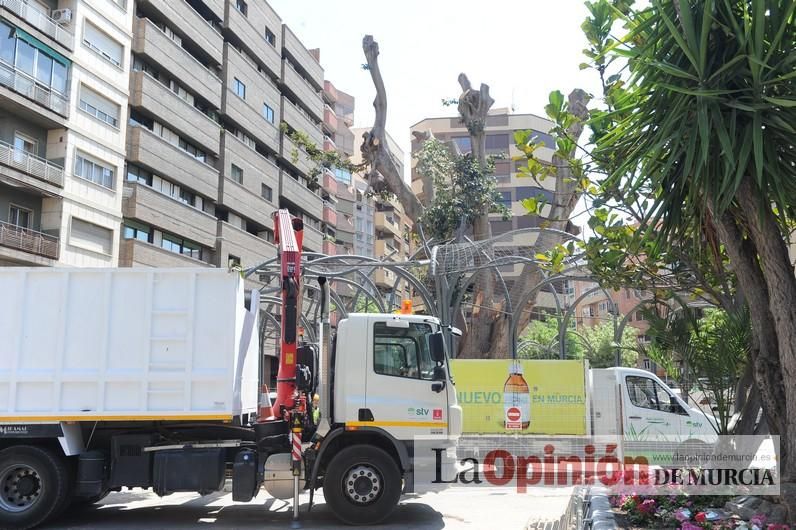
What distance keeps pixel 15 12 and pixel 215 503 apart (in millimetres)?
21961

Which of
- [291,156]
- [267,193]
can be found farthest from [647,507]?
[291,156]

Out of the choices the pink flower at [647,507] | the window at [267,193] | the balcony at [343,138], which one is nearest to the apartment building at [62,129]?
the window at [267,193]

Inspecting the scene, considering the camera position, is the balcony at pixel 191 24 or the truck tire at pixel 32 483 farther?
the balcony at pixel 191 24

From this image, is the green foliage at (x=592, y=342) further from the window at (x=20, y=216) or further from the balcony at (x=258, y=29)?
the window at (x=20, y=216)

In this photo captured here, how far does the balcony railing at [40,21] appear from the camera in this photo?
25.5 metres

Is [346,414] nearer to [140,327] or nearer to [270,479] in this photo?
[270,479]

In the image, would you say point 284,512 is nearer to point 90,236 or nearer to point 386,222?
point 90,236

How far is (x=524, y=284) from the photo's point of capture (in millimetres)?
21094

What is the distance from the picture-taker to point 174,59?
35.3m

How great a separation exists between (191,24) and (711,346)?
116 feet

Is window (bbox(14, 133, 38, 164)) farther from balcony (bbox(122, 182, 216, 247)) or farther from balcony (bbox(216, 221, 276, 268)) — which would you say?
balcony (bbox(216, 221, 276, 268))

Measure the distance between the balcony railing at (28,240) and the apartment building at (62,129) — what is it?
1.5 inches

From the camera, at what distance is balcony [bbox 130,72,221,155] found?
3234 cm

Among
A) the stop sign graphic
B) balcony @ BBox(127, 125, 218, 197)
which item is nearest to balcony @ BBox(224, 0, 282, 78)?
balcony @ BBox(127, 125, 218, 197)
